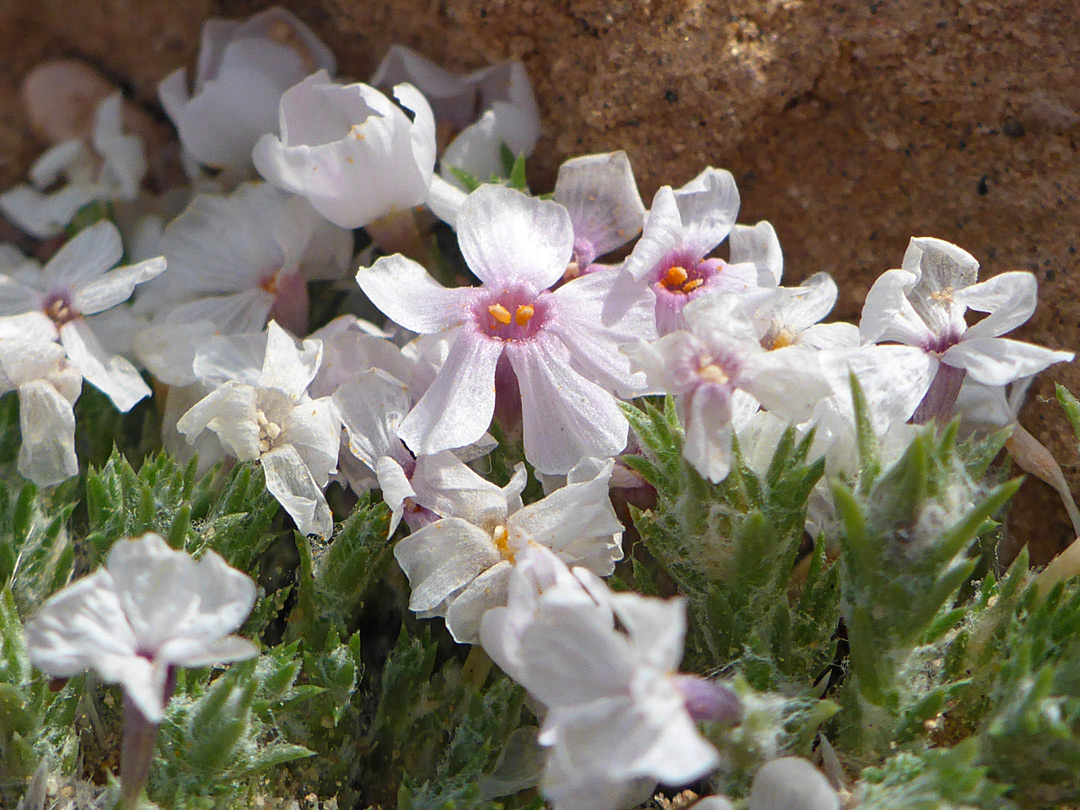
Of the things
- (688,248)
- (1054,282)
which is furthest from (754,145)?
(1054,282)

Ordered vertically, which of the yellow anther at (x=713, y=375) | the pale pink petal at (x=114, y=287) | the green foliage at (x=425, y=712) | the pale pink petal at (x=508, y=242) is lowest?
the green foliage at (x=425, y=712)

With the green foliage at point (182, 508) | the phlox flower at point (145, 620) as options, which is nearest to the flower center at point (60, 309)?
the green foliage at point (182, 508)

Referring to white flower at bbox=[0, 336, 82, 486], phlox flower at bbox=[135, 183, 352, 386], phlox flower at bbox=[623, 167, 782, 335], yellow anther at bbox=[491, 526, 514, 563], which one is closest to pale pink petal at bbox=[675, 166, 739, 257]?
phlox flower at bbox=[623, 167, 782, 335]

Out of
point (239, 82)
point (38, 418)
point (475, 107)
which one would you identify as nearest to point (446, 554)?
point (38, 418)

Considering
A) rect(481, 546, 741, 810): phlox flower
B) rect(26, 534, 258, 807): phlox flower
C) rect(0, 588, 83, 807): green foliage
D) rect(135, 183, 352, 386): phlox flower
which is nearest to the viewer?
rect(481, 546, 741, 810): phlox flower

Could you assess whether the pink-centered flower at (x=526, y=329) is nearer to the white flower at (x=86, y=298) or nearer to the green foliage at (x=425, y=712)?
the green foliage at (x=425, y=712)

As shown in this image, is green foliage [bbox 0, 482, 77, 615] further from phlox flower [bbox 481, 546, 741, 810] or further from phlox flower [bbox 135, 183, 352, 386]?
phlox flower [bbox 481, 546, 741, 810]

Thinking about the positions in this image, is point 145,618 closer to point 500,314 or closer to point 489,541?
point 489,541

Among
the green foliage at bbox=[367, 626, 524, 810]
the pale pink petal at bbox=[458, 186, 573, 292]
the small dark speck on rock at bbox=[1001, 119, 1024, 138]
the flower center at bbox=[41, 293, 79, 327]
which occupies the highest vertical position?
the small dark speck on rock at bbox=[1001, 119, 1024, 138]
